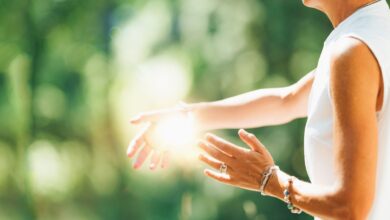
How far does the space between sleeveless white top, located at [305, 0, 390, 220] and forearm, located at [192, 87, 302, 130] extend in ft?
1.74

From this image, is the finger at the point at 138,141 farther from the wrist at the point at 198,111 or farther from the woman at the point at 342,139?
the woman at the point at 342,139

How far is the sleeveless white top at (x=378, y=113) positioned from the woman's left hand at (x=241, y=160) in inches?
3.8

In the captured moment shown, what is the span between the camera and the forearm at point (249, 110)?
1.83 meters

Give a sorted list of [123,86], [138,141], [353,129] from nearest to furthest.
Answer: [353,129]
[138,141]
[123,86]

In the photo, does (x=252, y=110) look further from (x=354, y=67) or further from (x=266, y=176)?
(x=354, y=67)

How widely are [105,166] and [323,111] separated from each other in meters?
2.66

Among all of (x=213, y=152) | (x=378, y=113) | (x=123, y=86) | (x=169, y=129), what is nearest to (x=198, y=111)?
(x=169, y=129)

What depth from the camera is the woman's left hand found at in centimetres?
126

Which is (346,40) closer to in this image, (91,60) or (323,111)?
(323,111)

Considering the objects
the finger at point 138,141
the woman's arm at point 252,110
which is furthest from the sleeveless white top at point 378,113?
the finger at point 138,141

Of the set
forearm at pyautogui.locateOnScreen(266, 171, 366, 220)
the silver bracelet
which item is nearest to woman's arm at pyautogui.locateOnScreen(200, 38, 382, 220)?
forearm at pyautogui.locateOnScreen(266, 171, 366, 220)

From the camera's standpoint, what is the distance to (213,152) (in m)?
1.29

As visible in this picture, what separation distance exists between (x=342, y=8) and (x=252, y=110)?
590 millimetres

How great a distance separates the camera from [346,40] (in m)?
1.16
